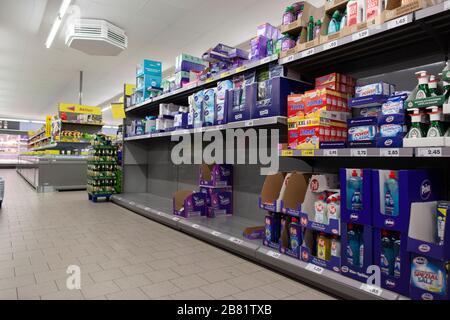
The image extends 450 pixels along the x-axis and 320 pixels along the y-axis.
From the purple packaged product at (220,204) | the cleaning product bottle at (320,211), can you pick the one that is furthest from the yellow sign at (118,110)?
the cleaning product bottle at (320,211)

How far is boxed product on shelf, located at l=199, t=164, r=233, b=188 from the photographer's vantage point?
3754 mm

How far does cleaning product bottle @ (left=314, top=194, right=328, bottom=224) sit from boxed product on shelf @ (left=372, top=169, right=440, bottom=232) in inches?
13.5

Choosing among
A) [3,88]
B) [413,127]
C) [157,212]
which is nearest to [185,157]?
[157,212]

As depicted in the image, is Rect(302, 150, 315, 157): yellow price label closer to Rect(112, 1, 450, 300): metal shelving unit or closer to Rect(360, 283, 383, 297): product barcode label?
Rect(112, 1, 450, 300): metal shelving unit

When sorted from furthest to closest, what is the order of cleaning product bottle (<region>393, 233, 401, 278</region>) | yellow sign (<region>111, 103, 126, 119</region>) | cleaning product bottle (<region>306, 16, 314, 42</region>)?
yellow sign (<region>111, 103, 126, 119</region>), cleaning product bottle (<region>306, 16, 314, 42</region>), cleaning product bottle (<region>393, 233, 401, 278</region>)

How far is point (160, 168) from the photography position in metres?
5.89

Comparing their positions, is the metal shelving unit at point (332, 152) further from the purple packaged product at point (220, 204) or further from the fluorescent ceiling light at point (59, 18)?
the fluorescent ceiling light at point (59, 18)

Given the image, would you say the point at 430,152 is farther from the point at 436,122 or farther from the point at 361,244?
the point at 361,244

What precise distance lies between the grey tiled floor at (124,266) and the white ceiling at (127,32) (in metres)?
3.67

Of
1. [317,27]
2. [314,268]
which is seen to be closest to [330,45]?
[317,27]

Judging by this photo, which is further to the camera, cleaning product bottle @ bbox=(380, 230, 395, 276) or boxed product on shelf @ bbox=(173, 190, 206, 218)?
boxed product on shelf @ bbox=(173, 190, 206, 218)

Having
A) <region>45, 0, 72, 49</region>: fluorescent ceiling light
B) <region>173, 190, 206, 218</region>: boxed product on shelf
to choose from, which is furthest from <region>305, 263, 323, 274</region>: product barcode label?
<region>45, 0, 72, 49</region>: fluorescent ceiling light

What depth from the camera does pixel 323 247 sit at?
2.07 metres
